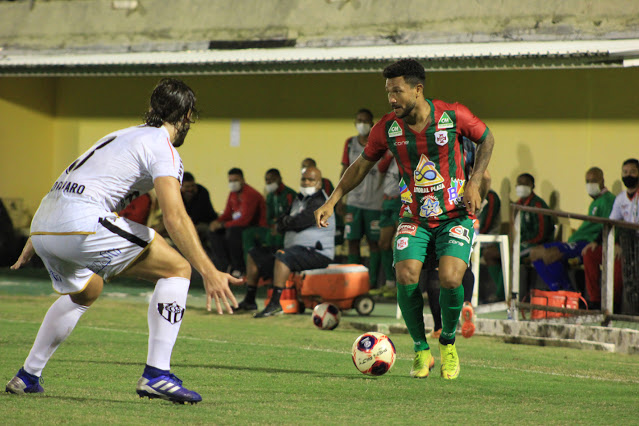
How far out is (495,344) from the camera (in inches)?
438

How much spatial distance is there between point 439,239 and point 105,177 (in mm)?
2899

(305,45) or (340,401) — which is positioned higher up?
(305,45)

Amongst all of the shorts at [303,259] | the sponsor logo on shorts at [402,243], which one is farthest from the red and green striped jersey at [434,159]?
the shorts at [303,259]

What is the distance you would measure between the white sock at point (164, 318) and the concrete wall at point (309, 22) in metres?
10.6

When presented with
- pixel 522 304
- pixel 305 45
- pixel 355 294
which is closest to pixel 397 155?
pixel 522 304

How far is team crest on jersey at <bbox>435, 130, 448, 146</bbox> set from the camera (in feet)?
26.3

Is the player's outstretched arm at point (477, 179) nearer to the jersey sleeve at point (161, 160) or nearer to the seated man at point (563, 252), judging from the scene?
the jersey sleeve at point (161, 160)

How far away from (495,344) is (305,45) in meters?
7.87

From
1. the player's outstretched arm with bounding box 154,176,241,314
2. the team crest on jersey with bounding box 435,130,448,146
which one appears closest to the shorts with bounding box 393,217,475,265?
the team crest on jersey with bounding box 435,130,448,146

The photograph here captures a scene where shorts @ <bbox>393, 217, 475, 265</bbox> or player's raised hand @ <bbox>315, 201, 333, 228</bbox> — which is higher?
player's raised hand @ <bbox>315, 201, 333, 228</bbox>

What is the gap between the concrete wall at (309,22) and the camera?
15523 mm

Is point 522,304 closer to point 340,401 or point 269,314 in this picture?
point 269,314

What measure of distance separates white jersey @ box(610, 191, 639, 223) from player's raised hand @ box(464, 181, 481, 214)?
6.25 m

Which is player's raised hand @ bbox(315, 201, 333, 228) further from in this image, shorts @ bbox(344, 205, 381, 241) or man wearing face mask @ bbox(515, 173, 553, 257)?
shorts @ bbox(344, 205, 381, 241)
